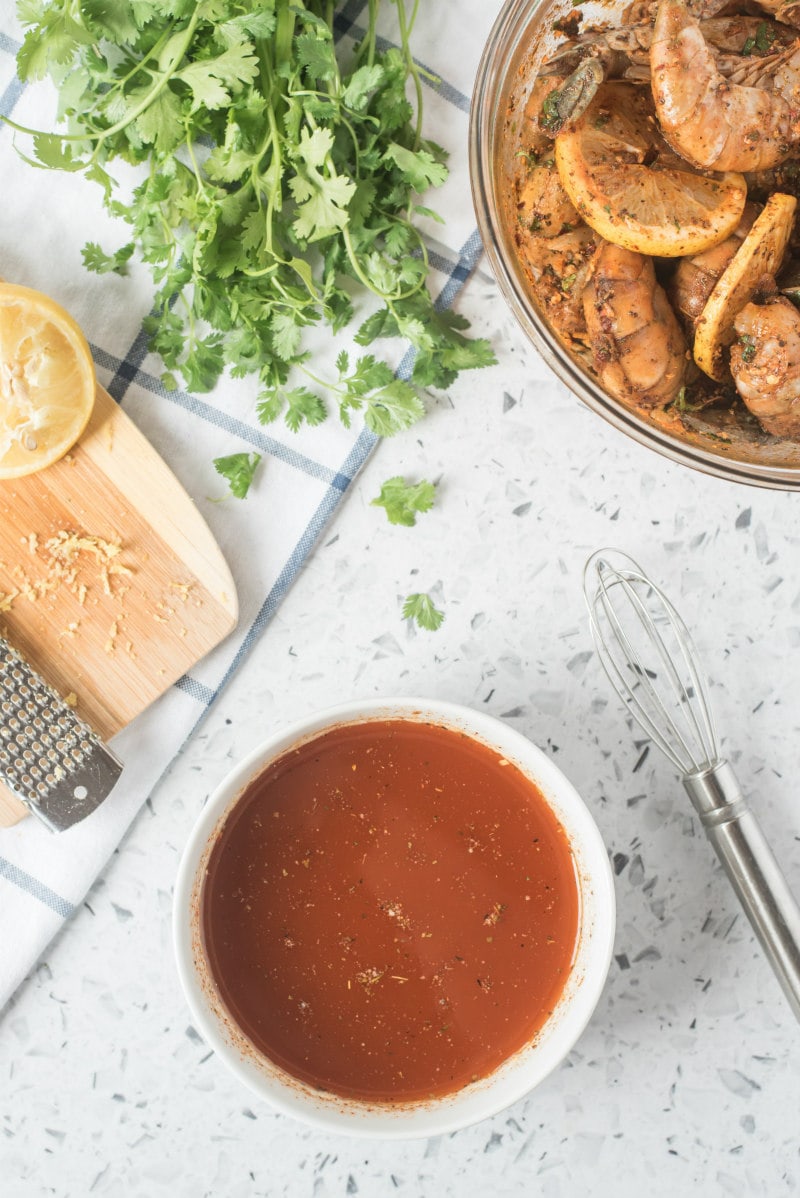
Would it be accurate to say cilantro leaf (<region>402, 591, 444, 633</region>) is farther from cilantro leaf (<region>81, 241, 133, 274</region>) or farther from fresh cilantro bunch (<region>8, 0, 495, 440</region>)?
cilantro leaf (<region>81, 241, 133, 274</region>)

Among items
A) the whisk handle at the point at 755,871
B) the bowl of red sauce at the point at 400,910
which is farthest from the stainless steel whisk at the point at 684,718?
the bowl of red sauce at the point at 400,910

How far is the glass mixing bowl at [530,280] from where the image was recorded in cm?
122

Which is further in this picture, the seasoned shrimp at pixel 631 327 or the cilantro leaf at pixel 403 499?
the cilantro leaf at pixel 403 499

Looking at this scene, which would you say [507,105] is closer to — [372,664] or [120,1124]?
[372,664]

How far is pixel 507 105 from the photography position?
126 cm

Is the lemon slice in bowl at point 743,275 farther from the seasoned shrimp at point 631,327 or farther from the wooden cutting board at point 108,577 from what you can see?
the wooden cutting board at point 108,577

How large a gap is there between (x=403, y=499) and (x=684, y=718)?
57 centimetres

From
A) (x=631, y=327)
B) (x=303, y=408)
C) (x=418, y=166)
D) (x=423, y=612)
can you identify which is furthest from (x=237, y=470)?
(x=631, y=327)

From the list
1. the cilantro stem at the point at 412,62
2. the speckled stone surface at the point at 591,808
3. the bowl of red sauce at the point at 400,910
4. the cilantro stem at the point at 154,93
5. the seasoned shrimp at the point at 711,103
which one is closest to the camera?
the seasoned shrimp at the point at 711,103

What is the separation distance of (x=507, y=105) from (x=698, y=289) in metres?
0.35

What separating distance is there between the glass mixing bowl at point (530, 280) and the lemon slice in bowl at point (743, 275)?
→ 0.10 m

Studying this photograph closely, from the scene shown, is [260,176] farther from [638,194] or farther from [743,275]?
[743,275]

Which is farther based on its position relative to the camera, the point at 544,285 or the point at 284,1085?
the point at 284,1085

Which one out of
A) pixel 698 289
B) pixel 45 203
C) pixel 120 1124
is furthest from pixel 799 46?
pixel 120 1124
